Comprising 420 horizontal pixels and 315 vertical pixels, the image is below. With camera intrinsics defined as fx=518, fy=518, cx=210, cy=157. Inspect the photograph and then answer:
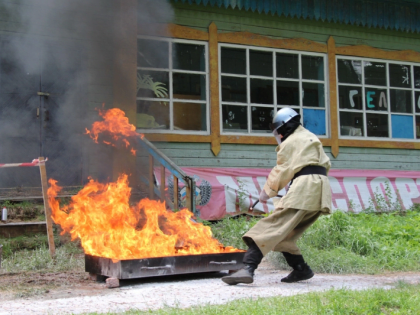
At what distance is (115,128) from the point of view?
7.55 metres

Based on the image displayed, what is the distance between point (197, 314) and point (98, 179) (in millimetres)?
5507

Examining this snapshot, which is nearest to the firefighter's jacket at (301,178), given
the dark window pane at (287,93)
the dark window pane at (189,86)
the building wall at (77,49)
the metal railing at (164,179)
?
the metal railing at (164,179)

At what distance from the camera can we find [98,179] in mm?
8688

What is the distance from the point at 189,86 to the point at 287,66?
2.30 meters

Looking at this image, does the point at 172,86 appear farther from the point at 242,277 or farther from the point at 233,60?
the point at 242,277

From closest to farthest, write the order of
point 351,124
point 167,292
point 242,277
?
point 167,292 → point 242,277 → point 351,124

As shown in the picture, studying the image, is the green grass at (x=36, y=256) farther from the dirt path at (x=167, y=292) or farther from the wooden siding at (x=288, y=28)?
the wooden siding at (x=288, y=28)

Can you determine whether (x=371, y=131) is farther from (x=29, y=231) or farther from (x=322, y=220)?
(x=29, y=231)

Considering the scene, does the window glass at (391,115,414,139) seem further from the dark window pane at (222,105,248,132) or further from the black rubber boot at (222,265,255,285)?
the black rubber boot at (222,265,255,285)

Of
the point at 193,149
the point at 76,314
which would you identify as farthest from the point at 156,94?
the point at 76,314

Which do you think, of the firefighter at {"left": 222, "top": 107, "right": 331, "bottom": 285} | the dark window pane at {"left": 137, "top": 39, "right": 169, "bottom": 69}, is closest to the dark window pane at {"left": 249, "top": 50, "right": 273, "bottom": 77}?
the dark window pane at {"left": 137, "top": 39, "right": 169, "bottom": 69}

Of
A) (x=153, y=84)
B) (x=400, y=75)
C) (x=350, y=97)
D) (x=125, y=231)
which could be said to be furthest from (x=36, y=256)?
(x=400, y=75)

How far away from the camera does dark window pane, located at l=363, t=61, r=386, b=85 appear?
38.5 ft

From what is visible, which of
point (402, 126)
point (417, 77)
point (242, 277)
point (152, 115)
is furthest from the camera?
point (417, 77)
